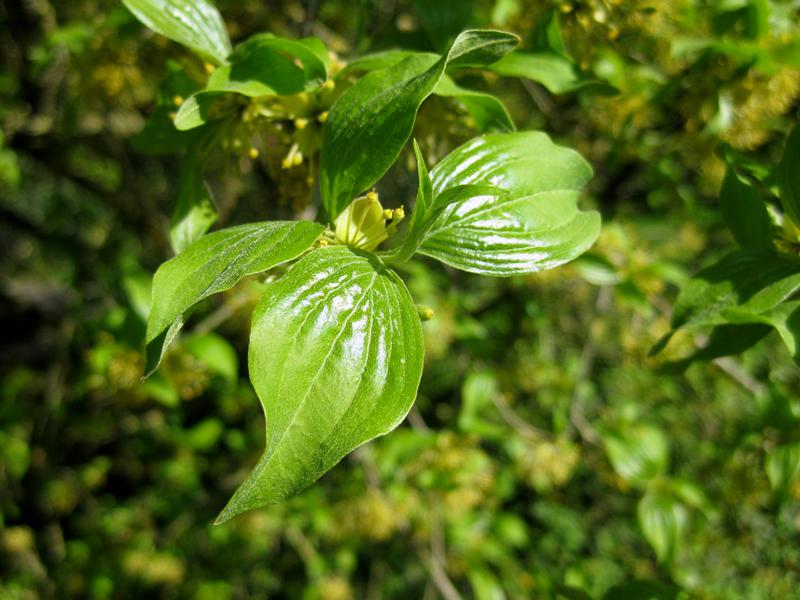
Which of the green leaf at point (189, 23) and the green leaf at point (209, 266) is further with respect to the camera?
the green leaf at point (189, 23)

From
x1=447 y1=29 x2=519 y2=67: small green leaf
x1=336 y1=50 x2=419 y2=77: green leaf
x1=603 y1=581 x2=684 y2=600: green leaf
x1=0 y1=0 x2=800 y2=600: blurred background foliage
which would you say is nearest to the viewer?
x1=447 y1=29 x2=519 y2=67: small green leaf

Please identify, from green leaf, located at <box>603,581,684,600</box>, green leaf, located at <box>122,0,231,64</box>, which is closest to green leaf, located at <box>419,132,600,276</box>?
green leaf, located at <box>122,0,231,64</box>

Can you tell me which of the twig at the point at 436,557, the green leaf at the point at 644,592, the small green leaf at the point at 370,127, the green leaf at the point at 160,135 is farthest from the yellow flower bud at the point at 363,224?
the twig at the point at 436,557

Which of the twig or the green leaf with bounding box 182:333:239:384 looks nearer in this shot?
the green leaf with bounding box 182:333:239:384

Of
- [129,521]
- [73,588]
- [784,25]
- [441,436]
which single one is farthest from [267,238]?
[129,521]

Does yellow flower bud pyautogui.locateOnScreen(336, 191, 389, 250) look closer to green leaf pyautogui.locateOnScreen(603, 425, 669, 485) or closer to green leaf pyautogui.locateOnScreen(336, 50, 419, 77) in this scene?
green leaf pyautogui.locateOnScreen(336, 50, 419, 77)

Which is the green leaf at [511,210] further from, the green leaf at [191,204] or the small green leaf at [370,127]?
the green leaf at [191,204]

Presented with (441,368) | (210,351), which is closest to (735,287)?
(210,351)

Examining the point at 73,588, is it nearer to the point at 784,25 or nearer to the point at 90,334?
the point at 90,334
